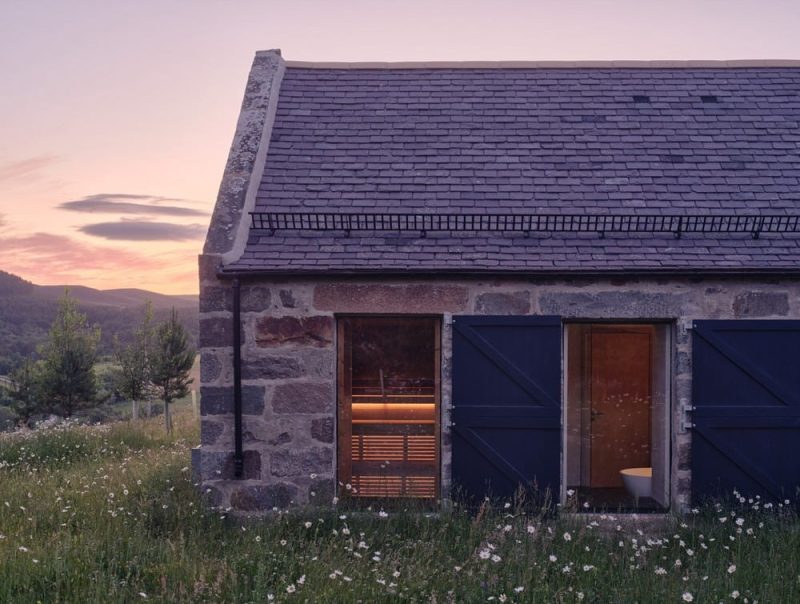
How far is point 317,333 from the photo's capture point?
271 inches

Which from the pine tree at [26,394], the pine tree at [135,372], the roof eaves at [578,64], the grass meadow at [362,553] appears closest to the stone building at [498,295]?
the grass meadow at [362,553]

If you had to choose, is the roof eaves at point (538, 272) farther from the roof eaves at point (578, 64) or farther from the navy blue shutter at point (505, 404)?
the roof eaves at point (578, 64)

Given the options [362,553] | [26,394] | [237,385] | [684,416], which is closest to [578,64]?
[684,416]

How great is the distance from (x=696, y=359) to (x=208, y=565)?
185 inches

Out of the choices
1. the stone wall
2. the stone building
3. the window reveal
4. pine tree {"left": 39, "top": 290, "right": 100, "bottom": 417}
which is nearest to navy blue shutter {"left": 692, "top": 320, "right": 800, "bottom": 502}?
the stone building

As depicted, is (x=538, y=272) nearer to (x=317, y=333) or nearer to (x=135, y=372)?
(x=317, y=333)

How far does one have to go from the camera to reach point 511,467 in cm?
682

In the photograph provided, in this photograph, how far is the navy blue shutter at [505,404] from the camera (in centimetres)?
684

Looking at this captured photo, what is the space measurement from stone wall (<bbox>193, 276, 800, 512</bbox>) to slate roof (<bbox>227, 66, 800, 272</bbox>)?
25cm

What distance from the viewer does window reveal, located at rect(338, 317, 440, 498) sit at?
9.03 m

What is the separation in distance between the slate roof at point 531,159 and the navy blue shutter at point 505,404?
2.08 ft

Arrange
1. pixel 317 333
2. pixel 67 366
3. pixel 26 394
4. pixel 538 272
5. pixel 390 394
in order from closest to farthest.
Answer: pixel 538 272 < pixel 317 333 < pixel 390 394 < pixel 67 366 < pixel 26 394

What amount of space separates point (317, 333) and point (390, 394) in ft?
9.47

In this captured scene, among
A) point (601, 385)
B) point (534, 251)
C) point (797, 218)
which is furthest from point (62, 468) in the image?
point (797, 218)
